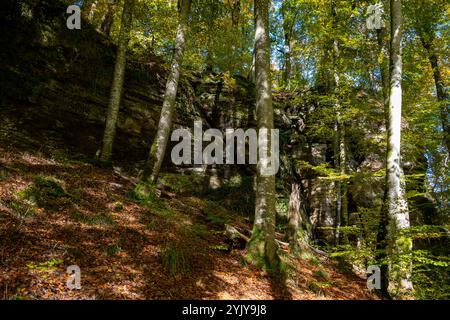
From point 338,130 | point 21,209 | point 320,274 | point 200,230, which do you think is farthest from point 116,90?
point 338,130

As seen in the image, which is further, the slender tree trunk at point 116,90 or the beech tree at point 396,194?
the slender tree trunk at point 116,90

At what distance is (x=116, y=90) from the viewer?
34.8 ft

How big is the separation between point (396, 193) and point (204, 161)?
952 centimetres

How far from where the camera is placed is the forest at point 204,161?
5.13 metres

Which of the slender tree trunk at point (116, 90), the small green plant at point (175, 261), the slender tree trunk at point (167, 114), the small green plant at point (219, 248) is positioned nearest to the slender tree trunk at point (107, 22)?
the slender tree trunk at point (116, 90)

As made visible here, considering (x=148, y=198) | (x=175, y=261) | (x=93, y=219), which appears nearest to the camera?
(x=175, y=261)

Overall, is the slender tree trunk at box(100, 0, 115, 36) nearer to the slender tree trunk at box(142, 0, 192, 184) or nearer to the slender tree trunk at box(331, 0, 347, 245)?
the slender tree trunk at box(142, 0, 192, 184)

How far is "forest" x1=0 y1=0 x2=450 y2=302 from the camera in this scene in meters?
5.13

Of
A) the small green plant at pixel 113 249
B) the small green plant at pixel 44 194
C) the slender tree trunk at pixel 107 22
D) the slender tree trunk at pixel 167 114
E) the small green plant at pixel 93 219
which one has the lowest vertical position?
the small green plant at pixel 113 249

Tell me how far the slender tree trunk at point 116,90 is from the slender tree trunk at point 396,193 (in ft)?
30.7

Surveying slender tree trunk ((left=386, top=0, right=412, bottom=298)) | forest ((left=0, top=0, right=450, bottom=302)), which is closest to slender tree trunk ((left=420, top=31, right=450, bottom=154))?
forest ((left=0, top=0, right=450, bottom=302))

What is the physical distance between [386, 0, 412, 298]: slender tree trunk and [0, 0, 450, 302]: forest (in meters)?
0.04

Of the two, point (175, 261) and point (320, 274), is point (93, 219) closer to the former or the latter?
point (175, 261)

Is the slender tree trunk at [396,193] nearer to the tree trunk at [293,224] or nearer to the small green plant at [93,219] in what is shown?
the tree trunk at [293,224]
